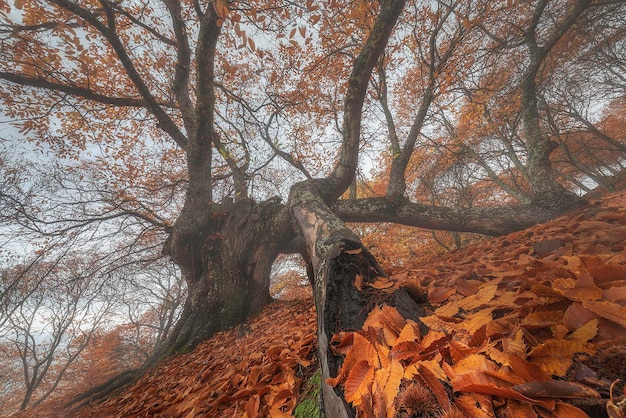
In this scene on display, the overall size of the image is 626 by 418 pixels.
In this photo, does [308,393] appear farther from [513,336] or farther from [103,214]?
[103,214]

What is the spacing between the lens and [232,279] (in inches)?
159

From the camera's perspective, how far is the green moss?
3.71 feet

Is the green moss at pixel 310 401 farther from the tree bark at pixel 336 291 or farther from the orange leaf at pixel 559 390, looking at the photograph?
the orange leaf at pixel 559 390

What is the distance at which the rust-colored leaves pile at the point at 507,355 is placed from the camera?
539 millimetres

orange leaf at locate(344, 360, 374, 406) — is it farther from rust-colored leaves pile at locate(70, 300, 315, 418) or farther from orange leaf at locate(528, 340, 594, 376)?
rust-colored leaves pile at locate(70, 300, 315, 418)

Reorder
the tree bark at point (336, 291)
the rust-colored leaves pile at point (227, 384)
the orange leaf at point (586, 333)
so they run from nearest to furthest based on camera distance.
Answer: the orange leaf at point (586, 333), the tree bark at point (336, 291), the rust-colored leaves pile at point (227, 384)

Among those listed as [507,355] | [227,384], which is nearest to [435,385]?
[507,355]

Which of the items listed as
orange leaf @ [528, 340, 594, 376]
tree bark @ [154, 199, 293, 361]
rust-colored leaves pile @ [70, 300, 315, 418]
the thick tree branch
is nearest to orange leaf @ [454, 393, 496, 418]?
orange leaf @ [528, 340, 594, 376]

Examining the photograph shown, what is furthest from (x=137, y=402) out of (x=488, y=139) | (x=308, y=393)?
(x=488, y=139)

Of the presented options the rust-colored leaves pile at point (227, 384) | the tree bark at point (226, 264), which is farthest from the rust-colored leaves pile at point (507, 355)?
the tree bark at point (226, 264)

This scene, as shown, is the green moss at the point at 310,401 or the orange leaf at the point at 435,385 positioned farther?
the green moss at the point at 310,401

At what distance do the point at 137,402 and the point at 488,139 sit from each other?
12833 millimetres

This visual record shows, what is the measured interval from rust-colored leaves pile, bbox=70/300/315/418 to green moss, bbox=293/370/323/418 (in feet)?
0.14

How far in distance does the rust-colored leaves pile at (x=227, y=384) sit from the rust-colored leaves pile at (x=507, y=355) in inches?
24.6
